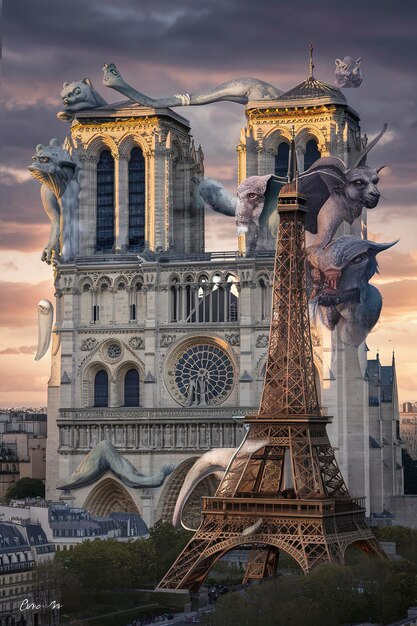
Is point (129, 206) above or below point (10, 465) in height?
above

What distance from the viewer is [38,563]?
88.1 meters

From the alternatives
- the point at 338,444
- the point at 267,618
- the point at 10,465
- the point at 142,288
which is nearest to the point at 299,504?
the point at 267,618

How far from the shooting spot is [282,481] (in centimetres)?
9144

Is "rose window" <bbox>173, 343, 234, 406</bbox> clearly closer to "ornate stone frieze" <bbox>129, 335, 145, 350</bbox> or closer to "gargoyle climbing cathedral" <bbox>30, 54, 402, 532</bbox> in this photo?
"gargoyle climbing cathedral" <bbox>30, 54, 402, 532</bbox>

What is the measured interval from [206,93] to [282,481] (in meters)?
33.2

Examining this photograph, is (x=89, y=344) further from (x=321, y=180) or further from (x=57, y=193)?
(x=321, y=180)

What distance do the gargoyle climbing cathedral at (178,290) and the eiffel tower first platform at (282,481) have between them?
636 inches

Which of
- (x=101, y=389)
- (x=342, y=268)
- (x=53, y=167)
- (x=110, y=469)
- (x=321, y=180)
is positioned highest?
(x=53, y=167)

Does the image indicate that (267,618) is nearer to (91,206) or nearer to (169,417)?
(169,417)

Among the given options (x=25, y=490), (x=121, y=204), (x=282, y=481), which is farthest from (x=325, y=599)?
(x=25, y=490)

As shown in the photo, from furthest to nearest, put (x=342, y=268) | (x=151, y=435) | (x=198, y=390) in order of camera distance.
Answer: (x=198, y=390) → (x=151, y=435) → (x=342, y=268)

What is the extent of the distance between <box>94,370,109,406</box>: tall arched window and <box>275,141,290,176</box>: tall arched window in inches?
639

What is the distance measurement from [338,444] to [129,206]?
20.0m

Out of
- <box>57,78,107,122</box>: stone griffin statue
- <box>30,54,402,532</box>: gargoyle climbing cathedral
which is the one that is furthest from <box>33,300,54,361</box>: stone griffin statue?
<box>57,78,107,122</box>: stone griffin statue
